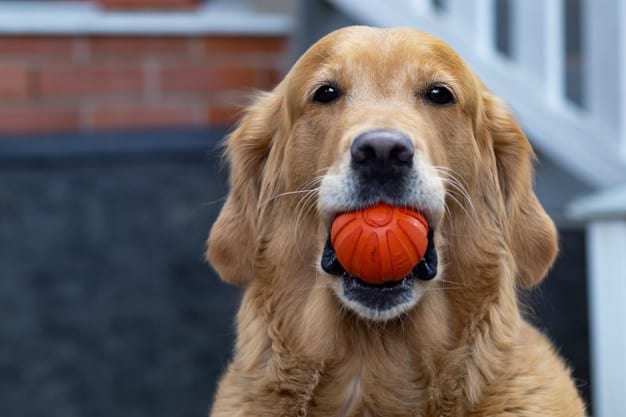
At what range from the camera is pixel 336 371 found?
3.51 m

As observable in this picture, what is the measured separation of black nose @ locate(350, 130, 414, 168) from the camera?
319 cm

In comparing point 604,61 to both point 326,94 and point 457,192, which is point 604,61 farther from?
point 326,94

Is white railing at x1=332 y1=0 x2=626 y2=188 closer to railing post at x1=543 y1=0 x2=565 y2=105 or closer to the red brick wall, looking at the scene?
railing post at x1=543 y1=0 x2=565 y2=105

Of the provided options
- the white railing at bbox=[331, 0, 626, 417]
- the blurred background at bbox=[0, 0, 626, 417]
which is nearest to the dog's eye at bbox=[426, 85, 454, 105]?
the white railing at bbox=[331, 0, 626, 417]

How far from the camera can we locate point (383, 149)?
3.21 m

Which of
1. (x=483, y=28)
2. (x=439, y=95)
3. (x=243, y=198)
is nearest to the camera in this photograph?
(x=439, y=95)

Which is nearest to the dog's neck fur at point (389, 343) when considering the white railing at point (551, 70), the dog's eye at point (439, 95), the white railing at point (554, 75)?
the dog's eye at point (439, 95)

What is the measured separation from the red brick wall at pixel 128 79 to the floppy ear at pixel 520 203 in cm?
239

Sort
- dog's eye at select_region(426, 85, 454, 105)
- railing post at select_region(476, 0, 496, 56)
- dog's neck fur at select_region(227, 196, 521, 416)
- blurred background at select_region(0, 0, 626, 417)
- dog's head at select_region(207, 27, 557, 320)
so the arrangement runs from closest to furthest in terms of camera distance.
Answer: dog's head at select_region(207, 27, 557, 320), dog's neck fur at select_region(227, 196, 521, 416), dog's eye at select_region(426, 85, 454, 105), railing post at select_region(476, 0, 496, 56), blurred background at select_region(0, 0, 626, 417)

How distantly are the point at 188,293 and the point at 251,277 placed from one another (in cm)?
235

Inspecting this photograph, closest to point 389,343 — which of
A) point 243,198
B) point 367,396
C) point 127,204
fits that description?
point 367,396

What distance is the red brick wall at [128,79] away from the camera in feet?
19.6

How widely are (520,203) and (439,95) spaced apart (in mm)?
486

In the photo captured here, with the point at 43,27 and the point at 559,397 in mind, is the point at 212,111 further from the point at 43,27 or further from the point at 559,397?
the point at 559,397
